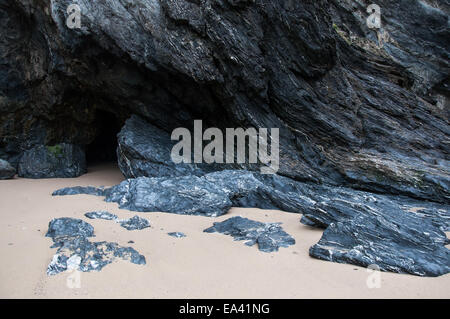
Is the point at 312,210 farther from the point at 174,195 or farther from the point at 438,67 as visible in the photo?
the point at 438,67

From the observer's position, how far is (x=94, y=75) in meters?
10.1

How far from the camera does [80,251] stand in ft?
12.9

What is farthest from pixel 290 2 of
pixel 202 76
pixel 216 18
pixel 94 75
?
pixel 94 75

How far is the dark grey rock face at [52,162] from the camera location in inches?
406

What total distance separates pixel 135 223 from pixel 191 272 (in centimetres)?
190

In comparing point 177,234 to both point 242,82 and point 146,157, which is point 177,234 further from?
point 242,82

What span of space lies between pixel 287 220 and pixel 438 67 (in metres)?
9.64

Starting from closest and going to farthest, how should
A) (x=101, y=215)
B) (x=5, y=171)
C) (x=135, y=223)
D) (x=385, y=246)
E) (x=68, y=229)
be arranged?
(x=385, y=246), (x=68, y=229), (x=135, y=223), (x=101, y=215), (x=5, y=171)

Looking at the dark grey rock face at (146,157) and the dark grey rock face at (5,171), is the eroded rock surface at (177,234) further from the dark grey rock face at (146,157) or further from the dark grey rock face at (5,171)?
the dark grey rock face at (5,171)

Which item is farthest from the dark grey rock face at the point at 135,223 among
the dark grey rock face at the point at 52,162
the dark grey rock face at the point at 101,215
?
the dark grey rock face at the point at 52,162

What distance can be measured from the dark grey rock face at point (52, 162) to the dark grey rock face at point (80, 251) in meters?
6.25

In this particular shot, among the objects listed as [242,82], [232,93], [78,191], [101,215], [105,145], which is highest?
[242,82]

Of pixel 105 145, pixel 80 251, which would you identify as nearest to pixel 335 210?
pixel 80 251

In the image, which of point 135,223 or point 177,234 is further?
point 135,223
